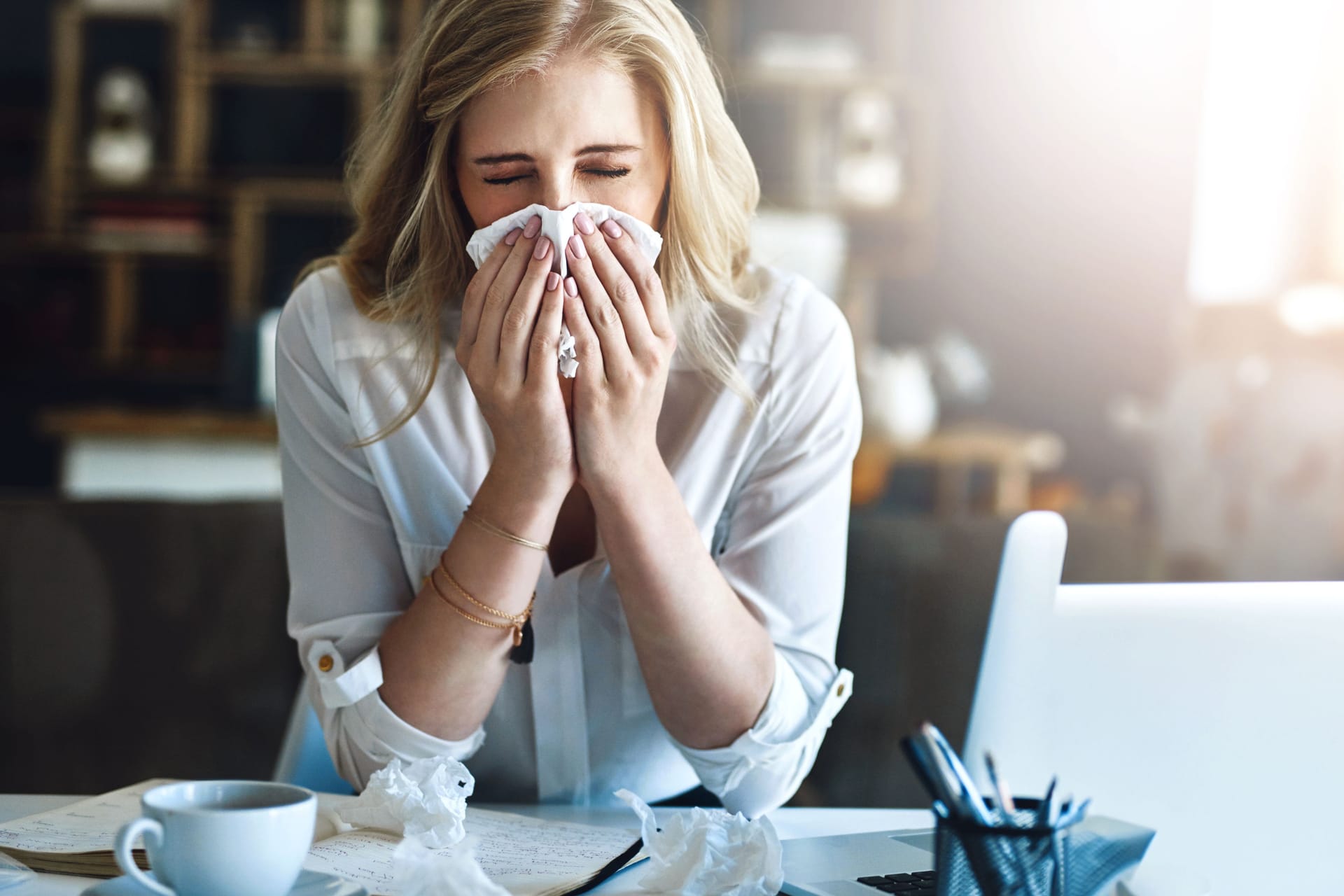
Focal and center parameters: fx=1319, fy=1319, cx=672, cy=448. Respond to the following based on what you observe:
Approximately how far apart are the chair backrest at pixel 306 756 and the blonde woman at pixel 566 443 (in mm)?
125

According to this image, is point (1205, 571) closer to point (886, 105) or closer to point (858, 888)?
point (886, 105)

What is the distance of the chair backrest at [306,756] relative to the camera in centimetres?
114

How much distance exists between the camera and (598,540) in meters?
1.11

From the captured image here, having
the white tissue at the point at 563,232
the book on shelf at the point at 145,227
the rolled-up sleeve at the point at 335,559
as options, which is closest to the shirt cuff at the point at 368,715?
the rolled-up sleeve at the point at 335,559

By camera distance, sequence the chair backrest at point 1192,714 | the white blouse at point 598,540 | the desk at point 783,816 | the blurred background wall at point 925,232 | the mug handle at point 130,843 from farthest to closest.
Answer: the blurred background wall at point 925,232
the white blouse at point 598,540
the desk at point 783,816
the chair backrest at point 1192,714
the mug handle at point 130,843

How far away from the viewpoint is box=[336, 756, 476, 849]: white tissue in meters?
0.75

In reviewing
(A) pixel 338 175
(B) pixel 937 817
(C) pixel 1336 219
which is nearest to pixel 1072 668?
(B) pixel 937 817

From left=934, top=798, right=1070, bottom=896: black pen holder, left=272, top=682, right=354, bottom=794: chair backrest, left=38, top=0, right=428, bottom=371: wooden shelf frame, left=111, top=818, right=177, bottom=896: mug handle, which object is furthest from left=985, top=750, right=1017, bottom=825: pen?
left=38, top=0, right=428, bottom=371: wooden shelf frame

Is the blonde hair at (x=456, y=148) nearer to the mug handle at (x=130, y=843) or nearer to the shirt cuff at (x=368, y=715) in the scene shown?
the shirt cuff at (x=368, y=715)

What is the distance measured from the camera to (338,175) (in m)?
4.37

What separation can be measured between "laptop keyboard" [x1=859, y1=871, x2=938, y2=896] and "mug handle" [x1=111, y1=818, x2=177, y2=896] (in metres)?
0.35

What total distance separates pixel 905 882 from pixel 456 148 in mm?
655

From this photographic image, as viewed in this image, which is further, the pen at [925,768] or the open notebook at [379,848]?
the open notebook at [379,848]

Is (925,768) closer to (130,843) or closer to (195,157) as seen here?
(130,843)
